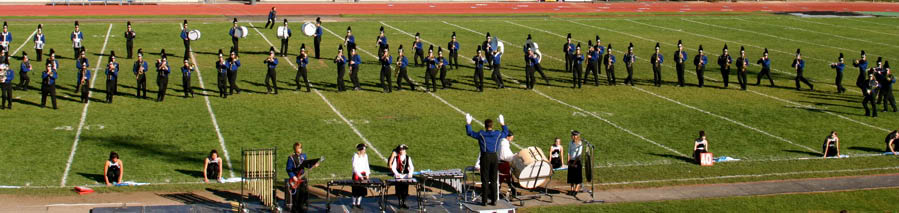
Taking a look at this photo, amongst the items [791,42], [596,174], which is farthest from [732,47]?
[596,174]

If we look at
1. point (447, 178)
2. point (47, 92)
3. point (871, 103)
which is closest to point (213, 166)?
point (447, 178)

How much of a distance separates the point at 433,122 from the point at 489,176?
29.8 feet

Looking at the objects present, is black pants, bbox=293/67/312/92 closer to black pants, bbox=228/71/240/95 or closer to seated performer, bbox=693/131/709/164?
black pants, bbox=228/71/240/95

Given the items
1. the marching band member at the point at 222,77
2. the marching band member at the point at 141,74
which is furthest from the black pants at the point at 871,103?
the marching band member at the point at 141,74

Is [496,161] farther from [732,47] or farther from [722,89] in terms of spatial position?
[732,47]

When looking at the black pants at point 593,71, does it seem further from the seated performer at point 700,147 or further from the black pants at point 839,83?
the seated performer at point 700,147

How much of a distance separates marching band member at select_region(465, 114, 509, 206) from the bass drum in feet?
3.29

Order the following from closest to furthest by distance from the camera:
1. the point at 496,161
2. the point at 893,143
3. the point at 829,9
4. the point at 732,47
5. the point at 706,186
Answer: the point at 496,161
the point at 706,186
the point at 893,143
the point at 732,47
the point at 829,9

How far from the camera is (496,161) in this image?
17828mm

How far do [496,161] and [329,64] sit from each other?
20153mm

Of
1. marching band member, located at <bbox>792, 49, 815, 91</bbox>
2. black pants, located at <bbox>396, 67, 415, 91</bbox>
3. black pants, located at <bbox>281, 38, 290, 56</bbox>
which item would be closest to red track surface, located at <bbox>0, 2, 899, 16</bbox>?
black pants, located at <bbox>281, 38, 290, 56</bbox>

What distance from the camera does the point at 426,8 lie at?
214ft

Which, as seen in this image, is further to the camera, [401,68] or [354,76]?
[354,76]

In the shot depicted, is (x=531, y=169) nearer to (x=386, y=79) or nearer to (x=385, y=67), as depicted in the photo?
(x=385, y=67)
